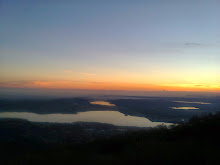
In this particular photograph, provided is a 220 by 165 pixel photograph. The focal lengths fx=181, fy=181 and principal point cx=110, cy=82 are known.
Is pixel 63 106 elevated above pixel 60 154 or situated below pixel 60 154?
below

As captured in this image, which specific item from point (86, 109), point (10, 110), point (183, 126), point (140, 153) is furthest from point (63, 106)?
point (140, 153)

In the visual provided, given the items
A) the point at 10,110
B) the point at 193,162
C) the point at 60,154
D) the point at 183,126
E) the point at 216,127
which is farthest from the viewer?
the point at 10,110

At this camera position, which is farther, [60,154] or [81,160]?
[60,154]

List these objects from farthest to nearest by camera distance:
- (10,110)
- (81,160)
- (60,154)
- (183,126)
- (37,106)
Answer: (37,106), (10,110), (183,126), (60,154), (81,160)

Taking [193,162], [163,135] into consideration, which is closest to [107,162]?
[193,162]

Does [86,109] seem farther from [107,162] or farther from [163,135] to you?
[107,162]

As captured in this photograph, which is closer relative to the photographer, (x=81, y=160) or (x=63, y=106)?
(x=81, y=160)

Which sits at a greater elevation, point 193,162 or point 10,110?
point 193,162

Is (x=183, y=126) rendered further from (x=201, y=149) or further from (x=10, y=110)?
(x=10, y=110)

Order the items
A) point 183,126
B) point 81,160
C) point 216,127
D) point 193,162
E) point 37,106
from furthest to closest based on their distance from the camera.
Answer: point 37,106 < point 183,126 < point 216,127 < point 81,160 < point 193,162

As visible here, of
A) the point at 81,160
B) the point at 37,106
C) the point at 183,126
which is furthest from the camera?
the point at 37,106
